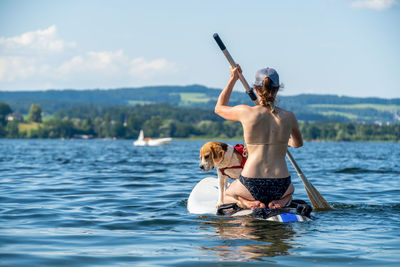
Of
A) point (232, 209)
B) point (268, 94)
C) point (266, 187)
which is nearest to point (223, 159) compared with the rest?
point (232, 209)

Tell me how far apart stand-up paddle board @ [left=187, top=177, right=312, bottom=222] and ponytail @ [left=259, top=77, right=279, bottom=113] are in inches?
66.6

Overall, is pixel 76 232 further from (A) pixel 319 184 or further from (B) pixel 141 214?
(A) pixel 319 184

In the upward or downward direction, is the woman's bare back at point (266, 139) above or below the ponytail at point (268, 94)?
below

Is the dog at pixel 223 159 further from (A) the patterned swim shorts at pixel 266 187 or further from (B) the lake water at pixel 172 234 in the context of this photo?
(B) the lake water at pixel 172 234

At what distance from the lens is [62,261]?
6.62 meters

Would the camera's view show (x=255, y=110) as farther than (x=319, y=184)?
No

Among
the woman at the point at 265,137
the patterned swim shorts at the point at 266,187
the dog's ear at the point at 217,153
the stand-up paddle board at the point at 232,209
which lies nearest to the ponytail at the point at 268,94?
the woman at the point at 265,137

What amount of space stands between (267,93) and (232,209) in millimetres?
2206

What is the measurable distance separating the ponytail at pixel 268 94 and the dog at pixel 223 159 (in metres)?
1.31

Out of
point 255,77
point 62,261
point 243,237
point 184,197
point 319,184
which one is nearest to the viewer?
point 62,261

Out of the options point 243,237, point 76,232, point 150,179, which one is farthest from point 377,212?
point 150,179

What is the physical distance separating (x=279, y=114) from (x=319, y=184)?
1058cm

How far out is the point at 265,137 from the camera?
27.4 ft

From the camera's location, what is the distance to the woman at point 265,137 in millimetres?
8266
